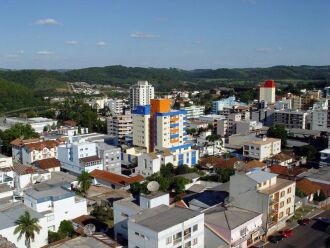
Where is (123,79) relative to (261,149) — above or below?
above

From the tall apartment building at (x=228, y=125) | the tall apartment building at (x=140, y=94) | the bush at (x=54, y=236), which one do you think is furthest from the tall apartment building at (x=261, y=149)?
the tall apartment building at (x=140, y=94)

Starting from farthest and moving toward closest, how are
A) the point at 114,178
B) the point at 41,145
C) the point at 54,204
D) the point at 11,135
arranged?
the point at 11,135, the point at 41,145, the point at 114,178, the point at 54,204

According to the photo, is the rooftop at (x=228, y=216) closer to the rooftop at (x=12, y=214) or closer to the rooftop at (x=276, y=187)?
the rooftop at (x=276, y=187)

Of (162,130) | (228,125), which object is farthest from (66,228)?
(228,125)

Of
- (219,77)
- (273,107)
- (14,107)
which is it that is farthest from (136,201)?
(219,77)

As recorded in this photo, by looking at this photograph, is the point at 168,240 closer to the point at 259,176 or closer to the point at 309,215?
the point at 259,176

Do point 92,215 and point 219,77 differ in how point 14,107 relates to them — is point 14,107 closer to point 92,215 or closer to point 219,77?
point 92,215

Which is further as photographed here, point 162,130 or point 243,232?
point 162,130
